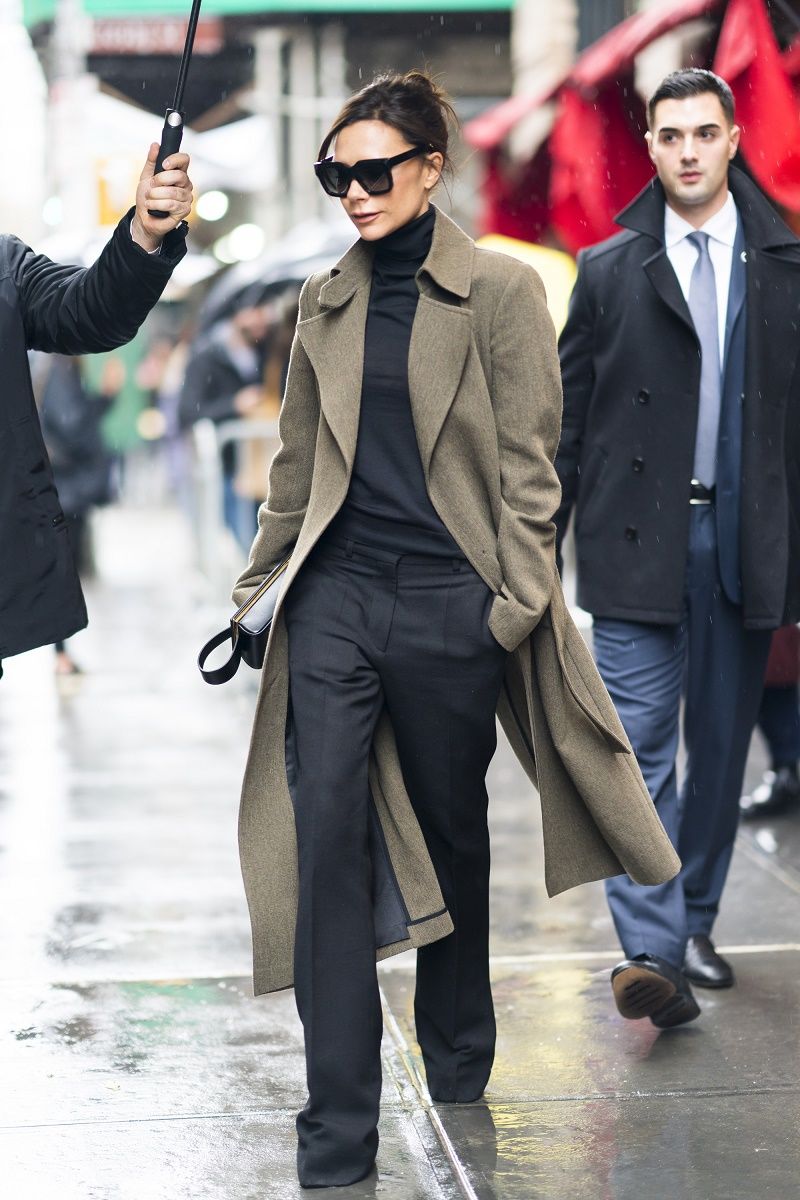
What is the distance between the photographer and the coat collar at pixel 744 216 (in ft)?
15.5

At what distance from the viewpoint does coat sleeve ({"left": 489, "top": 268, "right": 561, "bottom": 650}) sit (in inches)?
146

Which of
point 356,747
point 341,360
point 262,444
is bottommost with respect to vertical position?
point 262,444

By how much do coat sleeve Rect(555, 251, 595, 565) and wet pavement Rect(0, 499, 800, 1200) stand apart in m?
1.32

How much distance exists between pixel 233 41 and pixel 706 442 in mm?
22535

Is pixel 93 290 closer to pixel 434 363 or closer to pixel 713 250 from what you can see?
pixel 434 363

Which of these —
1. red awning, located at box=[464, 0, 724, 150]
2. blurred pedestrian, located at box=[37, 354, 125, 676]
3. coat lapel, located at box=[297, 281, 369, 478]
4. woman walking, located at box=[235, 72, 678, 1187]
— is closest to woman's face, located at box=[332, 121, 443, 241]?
woman walking, located at box=[235, 72, 678, 1187]

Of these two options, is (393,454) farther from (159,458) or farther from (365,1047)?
(159,458)

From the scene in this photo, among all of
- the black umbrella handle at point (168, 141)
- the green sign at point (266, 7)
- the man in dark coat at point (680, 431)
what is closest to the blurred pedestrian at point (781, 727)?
the man in dark coat at point (680, 431)

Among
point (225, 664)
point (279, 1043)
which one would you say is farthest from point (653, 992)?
point (225, 664)

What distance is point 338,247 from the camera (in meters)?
14.4

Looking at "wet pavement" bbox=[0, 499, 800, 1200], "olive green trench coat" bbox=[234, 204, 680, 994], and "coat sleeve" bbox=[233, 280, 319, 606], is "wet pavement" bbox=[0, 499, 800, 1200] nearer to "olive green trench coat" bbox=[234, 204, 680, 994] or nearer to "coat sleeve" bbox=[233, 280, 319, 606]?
"olive green trench coat" bbox=[234, 204, 680, 994]

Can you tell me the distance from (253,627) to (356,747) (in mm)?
324

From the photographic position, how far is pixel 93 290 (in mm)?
3820

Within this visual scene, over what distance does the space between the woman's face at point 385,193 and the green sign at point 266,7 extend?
2012 centimetres
